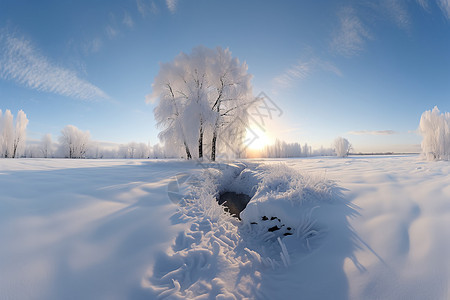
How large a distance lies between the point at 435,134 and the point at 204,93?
14450 mm

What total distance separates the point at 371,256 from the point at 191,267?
89.0 inches

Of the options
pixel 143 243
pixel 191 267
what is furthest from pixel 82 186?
pixel 191 267

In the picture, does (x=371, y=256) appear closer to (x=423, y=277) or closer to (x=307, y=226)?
(x=423, y=277)

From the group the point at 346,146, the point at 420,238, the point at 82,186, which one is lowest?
the point at 420,238

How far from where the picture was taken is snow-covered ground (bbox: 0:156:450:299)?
1.73 m

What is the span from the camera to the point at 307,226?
2947 mm

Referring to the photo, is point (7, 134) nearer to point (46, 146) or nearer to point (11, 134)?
point (11, 134)

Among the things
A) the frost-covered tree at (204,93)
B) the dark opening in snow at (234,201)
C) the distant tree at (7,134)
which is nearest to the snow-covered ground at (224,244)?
the dark opening in snow at (234,201)

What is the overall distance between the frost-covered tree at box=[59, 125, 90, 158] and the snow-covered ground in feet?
127

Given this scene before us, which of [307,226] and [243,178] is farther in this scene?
[243,178]

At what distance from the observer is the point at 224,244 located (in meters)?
2.92

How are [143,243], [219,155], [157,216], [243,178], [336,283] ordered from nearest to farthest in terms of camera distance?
[336,283] < [143,243] < [157,216] < [243,178] < [219,155]

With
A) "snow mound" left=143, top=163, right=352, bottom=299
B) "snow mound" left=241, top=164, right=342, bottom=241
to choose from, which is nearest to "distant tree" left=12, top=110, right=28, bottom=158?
"snow mound" left=143, top=163, right=352, bottom=299

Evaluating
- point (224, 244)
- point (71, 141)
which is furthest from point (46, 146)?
point (224, 244)
